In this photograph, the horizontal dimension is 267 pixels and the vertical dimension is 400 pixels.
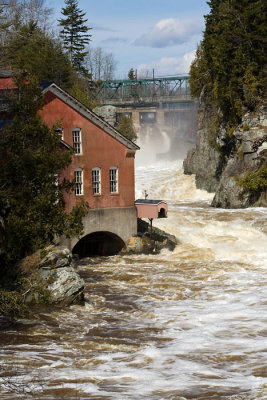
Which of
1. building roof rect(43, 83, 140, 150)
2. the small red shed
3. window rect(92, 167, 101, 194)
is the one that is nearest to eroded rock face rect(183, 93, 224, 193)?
the small red shed

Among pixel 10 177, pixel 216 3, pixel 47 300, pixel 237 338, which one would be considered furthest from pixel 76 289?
pixel 216 3

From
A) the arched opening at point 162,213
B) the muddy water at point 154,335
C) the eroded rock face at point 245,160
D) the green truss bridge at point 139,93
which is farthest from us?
the green truss bridge at point 139,93

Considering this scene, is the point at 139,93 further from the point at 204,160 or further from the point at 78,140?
the point at 78,140

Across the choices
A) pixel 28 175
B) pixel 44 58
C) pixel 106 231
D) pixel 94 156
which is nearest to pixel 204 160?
pixel 44 58

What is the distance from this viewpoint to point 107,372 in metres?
17.5

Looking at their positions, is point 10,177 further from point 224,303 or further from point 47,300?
point 224,303

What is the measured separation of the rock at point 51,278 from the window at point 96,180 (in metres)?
10.8

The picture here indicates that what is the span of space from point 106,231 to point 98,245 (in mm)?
2885

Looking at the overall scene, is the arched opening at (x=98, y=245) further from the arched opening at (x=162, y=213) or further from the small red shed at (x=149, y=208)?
the arched opening at (x=162, y=213)

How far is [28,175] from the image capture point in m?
23.3

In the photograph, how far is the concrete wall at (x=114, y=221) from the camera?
116ft

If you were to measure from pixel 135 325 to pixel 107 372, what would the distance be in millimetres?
5191

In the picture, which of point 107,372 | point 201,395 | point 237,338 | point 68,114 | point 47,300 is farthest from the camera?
point 68,114

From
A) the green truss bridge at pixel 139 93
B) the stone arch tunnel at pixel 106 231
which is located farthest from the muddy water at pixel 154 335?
the green truss bridge at pixel 139 93
